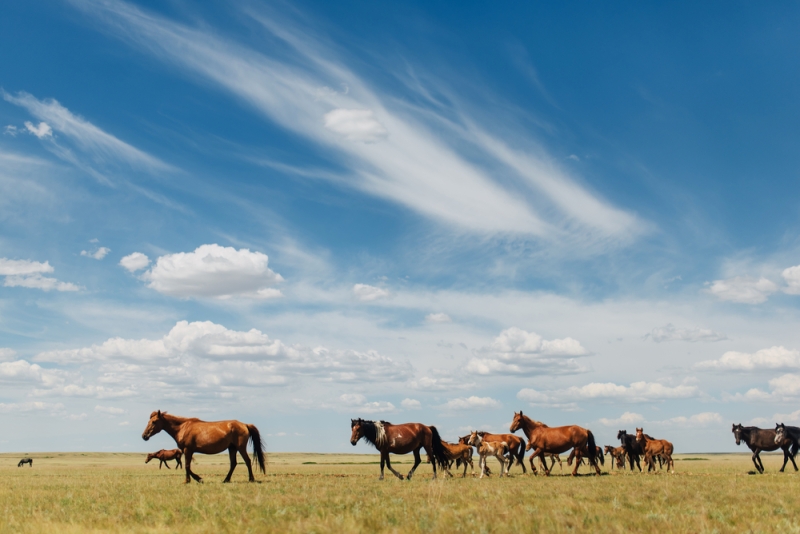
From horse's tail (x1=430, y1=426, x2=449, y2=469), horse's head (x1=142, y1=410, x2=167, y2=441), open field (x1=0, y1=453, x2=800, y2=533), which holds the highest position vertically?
horse's head (x1=142, y1=410, x2=167, y2=441)

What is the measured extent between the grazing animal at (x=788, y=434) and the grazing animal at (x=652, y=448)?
5.59m

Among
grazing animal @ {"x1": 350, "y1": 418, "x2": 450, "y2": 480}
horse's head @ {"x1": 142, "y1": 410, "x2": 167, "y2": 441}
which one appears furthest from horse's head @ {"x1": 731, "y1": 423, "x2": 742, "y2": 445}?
horse's head @ {"x1": 142, "y1": 410, "x2": 167, "y2": 441}

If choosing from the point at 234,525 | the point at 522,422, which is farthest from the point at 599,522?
the point at 522,422

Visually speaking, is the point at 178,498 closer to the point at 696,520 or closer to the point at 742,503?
the point at 696,520

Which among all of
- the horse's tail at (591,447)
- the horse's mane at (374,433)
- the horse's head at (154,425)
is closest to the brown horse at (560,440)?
the horse's tail at (591,447)

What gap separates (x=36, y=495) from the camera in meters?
18.1

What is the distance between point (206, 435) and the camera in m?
23.0

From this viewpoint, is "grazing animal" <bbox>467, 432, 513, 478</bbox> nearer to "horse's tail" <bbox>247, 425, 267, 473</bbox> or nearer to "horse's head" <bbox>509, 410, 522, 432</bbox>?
"horse's head" <bbox>509, 410, 522, 432</bbox>

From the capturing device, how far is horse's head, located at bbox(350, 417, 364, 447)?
957 inches

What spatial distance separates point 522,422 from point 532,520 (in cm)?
1877

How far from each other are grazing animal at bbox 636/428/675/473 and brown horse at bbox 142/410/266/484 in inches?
854

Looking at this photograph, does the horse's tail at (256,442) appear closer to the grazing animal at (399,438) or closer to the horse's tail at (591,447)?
the grazing animal at (399,438)

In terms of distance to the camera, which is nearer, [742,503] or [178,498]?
[742,503]

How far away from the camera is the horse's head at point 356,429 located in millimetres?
24302
